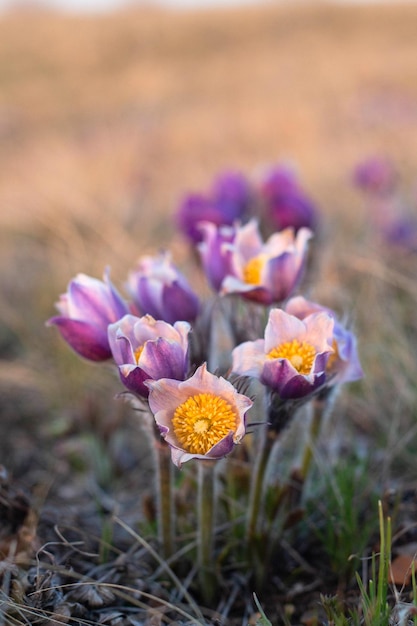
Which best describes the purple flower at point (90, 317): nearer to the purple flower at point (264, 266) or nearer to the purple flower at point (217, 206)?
the purple flower at point (264, 266)

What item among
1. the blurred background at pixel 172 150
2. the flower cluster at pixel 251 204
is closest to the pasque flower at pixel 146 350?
the blurred background at pixel 172 150

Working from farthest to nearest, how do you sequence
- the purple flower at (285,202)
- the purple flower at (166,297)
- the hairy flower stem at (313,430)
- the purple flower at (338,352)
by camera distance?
1. the purple flower at (285,202)
2. the hairy flower stem at (313,430)
3. the purple flower at (166,297)
4. the purple flower at (338,352)

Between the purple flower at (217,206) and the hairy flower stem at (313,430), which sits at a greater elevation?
the purple flower at (217,206)

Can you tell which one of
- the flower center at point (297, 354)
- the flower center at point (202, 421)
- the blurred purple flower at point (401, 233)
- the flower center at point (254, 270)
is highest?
the flower center at point (254, 270)

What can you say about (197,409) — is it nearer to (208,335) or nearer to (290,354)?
(290,354)

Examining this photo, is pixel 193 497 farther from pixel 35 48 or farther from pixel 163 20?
pixel 163 20

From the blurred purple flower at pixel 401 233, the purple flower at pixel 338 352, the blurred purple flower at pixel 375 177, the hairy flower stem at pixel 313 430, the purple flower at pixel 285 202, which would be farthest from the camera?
the blurred purple flower at pixel 375 177

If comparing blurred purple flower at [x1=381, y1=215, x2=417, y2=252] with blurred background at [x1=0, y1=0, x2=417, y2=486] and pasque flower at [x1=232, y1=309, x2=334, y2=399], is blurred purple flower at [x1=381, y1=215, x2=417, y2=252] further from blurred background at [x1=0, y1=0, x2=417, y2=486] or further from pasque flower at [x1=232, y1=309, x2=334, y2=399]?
pasque flower at [x1=232, y1=309, x2=334, y2=399]
